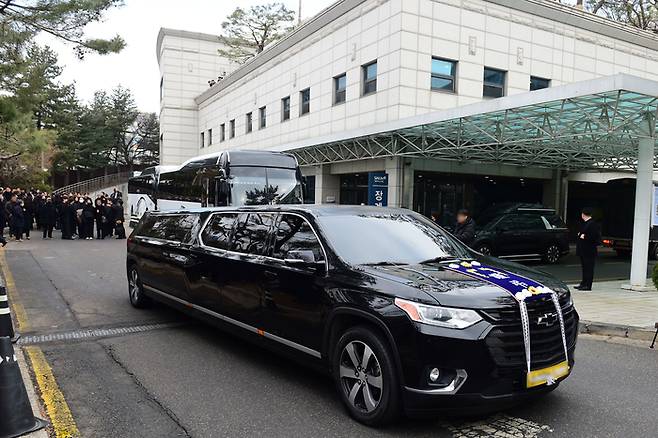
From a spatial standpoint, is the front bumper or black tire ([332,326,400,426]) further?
black tire ([332,326,400,426])

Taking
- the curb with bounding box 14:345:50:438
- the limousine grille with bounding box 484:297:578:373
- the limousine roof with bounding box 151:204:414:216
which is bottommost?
the curb with bounding box 14:345:50:438

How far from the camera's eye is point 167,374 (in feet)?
17.0

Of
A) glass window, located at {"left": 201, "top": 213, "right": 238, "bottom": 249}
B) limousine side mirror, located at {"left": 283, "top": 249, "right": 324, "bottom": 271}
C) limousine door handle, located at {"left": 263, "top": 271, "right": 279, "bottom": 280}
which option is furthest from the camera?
glass window, located at {"left": 201, "top": 213, "right": 238, "bottom": 249}

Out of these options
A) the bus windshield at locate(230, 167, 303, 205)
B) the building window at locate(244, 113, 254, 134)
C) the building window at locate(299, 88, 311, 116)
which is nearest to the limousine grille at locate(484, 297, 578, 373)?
the bus windshield at locate(230, 167, 303, 205)

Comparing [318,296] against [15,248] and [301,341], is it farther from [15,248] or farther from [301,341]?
[15,248]

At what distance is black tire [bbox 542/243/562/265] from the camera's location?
53.9 ft

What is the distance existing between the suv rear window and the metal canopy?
793 cm

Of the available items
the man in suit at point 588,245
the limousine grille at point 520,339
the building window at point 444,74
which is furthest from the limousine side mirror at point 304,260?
the building window at point 444,74

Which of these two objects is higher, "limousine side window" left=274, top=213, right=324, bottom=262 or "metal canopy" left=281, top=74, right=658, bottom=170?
"metal canopy" left=281, top=74, right=658, bottom=170

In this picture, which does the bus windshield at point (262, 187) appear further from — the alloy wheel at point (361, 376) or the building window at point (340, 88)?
the alloy wheel at point (361, 376)

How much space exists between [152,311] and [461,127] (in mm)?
9974

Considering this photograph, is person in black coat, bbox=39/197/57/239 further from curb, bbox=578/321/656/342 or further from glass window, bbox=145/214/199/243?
curb, bbox=578/321/656/342

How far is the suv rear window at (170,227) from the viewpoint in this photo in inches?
269

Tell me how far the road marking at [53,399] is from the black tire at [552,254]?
1459 cm
